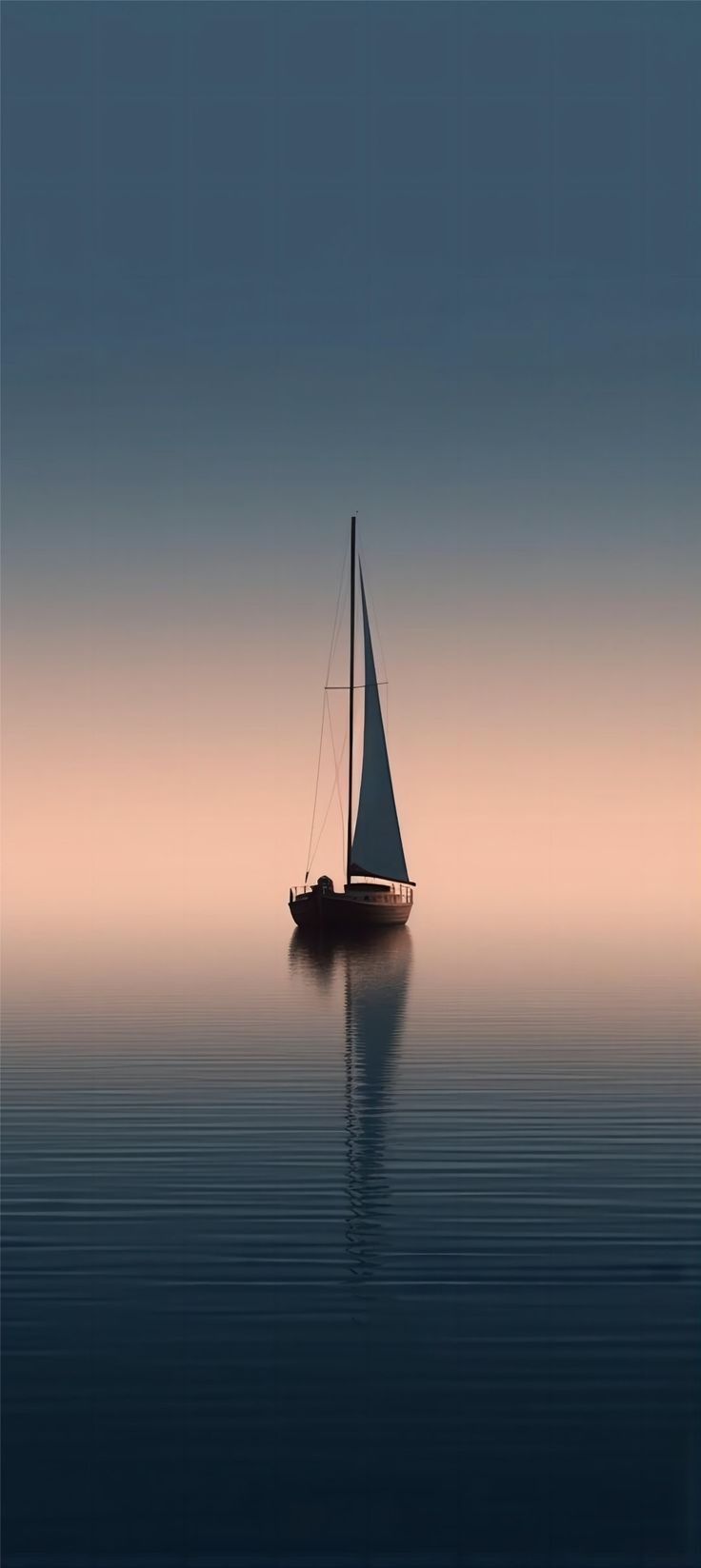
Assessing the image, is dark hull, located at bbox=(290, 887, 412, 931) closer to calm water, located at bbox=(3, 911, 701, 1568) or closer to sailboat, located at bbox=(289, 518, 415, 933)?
sailboat, located at bbox=(289, 518, 415, 933)

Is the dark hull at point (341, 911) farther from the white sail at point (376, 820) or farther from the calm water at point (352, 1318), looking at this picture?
the calm water at point (352, 1318)

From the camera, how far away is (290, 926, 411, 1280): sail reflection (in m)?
22.7

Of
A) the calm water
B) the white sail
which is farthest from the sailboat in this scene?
the calm water

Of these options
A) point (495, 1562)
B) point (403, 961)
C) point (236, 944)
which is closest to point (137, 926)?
point (236, 944)

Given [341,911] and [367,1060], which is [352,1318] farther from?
[341,911]

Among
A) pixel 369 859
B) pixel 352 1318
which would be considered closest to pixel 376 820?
pixel 369 859

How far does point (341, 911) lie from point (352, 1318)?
85.5m

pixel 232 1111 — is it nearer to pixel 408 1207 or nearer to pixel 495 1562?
pixel 408 1207

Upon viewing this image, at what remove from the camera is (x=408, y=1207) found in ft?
77.8

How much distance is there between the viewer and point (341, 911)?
104 meters

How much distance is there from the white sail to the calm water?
212 feet

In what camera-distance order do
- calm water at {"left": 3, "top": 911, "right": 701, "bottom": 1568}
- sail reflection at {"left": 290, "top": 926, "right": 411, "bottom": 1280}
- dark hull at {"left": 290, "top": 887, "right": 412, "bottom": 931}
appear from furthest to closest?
dark hull at {"left": 290, "top": 887, "right": 412, "bottom": 931}, sail reflection at {"left": 290, "top": 926, "right": 411, "bottom": 1280}, calm water at {"left": 3, "top": 911, "right": 701, "bottom": 1568}

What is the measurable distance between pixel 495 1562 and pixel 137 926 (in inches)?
6440

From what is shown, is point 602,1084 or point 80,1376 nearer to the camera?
point 80,1376
